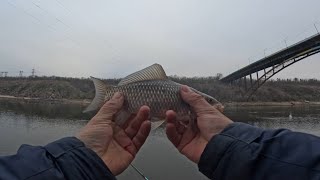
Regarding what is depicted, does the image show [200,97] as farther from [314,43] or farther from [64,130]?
[314,43]

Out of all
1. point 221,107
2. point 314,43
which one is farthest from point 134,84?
point 314,43

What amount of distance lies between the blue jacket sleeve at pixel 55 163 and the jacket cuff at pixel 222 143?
0.62m

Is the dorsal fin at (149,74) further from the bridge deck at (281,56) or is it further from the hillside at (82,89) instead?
the hillside at (82,89)

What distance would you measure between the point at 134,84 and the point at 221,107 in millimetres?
1058

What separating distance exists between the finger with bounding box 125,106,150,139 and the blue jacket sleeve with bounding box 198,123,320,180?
1198 millimetres

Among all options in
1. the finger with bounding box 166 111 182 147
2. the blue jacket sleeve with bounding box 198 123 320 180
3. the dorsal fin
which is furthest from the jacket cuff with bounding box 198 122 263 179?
the dorsal fin

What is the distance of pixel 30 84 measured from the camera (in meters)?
94.0

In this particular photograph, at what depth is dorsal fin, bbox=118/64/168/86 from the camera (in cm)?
398

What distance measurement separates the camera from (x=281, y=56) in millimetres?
53062

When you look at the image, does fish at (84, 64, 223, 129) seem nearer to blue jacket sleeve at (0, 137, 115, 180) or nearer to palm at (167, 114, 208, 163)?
palm at (167, 114, 208, 163)

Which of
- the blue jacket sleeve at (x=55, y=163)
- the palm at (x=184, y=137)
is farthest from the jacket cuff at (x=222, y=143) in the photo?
the palm at (x=184, y=137)

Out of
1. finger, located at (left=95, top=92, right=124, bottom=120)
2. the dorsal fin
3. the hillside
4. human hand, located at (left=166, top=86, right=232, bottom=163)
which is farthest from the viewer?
the hillside

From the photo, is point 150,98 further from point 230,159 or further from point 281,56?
point 281,56

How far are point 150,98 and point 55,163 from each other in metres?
1.91
